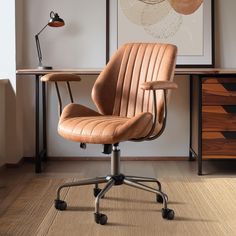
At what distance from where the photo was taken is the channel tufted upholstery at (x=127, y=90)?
2531mm

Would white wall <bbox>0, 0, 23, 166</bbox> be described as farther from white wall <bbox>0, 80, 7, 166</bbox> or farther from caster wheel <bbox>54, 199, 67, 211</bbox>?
caster wheel <bbox>54, 199, 67, 211</bbox>

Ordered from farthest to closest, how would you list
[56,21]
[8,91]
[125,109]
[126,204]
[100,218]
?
[8,91] < [56,21] < [125,109] < [126,204] < [100,218]

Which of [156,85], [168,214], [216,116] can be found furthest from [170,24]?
[168,214]

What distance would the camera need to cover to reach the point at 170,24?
12.2 feet

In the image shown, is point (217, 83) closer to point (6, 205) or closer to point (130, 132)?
point (130, 132)

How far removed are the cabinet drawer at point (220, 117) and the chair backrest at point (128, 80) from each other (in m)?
0.67

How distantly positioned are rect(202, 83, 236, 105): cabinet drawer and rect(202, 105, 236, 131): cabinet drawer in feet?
0.17

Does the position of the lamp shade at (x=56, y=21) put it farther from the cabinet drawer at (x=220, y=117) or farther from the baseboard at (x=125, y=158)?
the cabinet drawer at (x=220, y=117)

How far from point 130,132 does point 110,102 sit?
2.02 ft

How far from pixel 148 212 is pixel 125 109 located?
2.29 ft

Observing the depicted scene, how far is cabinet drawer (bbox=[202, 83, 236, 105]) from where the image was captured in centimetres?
324

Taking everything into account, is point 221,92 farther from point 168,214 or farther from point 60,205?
point 60,205

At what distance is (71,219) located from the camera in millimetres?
2355

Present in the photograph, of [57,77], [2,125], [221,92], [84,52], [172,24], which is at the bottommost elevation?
[2,125]
